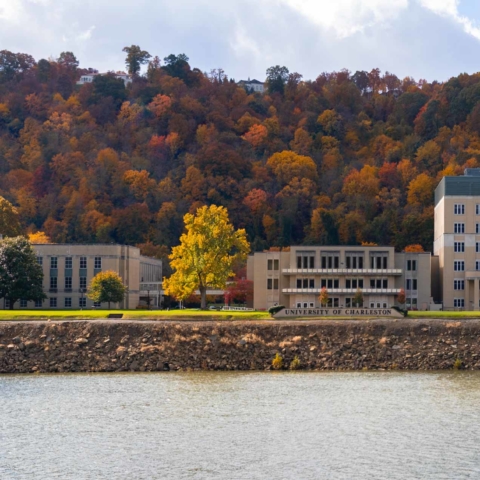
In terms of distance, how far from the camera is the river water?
33812 millimetres

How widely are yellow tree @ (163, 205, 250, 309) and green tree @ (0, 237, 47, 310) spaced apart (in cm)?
1419

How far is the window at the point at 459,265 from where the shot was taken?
10550cm

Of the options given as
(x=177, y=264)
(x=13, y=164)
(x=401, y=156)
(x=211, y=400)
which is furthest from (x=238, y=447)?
(x=13, y=164)

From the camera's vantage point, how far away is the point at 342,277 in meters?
105

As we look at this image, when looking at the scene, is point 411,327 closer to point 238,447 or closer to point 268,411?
point 268,411

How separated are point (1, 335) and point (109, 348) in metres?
7.19

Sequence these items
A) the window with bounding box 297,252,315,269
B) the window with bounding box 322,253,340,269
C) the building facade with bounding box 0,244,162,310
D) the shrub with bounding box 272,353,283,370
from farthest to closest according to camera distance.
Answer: the building facade with bounding box 0,244,162,310 → the window with bounding box 297,252,315,269 → the window with bounding box 322,253,340,269 → the shrub with bounding box 272,353,283,370

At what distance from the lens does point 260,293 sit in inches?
4171

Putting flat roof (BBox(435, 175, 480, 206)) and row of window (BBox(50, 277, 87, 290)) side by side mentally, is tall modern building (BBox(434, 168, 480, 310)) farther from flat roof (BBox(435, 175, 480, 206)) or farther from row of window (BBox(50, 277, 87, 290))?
row of window (BBox(50, 277, 87, 290))

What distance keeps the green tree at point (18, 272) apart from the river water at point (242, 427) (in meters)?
40.3

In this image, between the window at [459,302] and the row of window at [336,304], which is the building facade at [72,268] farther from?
the window at [459,302]

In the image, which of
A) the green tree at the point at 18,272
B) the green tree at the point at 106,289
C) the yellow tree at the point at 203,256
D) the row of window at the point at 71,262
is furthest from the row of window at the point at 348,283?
the green tree at the point at 18,272

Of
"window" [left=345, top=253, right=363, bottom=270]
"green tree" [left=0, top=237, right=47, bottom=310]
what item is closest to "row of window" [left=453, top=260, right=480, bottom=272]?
"window" [left=345, top=253, right=363, bottom=270]

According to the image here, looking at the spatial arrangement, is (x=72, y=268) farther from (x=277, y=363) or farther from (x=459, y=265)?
(x=277, y=363)
